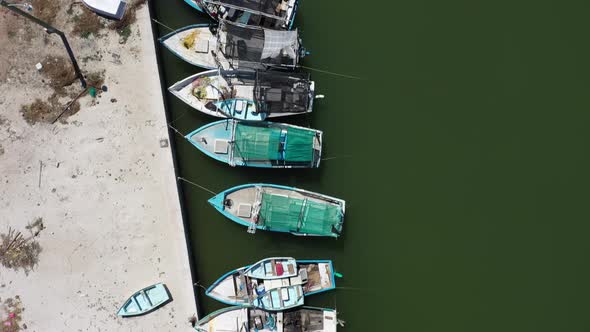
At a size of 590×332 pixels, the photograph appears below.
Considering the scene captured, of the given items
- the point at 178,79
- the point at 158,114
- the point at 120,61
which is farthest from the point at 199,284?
the point at 120,61

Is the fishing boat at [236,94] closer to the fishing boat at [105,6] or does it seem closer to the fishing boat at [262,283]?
the fishing boat at [105,6]

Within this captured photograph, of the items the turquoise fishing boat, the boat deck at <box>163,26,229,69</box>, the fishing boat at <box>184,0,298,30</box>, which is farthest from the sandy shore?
the fishing boat at <box>184,0,298,30</box>

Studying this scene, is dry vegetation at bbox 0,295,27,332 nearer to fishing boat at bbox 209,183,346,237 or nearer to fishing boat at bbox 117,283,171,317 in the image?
fishing boat at bbox 117,283,171,317

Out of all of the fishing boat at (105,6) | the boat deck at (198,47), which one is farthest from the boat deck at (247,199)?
the fishing boat at (105,6)

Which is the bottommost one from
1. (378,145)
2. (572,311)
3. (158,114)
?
(572,311)

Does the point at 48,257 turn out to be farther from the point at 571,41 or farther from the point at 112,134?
the point at 571,41
